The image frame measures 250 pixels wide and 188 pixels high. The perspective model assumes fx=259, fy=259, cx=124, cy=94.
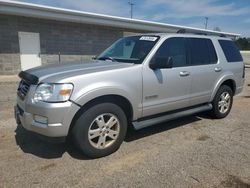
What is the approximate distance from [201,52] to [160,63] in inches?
61.5

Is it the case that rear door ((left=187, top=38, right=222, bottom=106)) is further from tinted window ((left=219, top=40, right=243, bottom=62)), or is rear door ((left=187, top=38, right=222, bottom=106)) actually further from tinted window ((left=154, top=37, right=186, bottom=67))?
tinted window ((left=219, top=40, right=243, bottom=62))

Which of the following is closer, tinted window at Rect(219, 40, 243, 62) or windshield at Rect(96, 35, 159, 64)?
windshield at Rect(96, 35, 159, 64)

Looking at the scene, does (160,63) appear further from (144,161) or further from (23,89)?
(23,89)

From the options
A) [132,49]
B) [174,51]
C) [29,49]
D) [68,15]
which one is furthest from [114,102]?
[29,49]

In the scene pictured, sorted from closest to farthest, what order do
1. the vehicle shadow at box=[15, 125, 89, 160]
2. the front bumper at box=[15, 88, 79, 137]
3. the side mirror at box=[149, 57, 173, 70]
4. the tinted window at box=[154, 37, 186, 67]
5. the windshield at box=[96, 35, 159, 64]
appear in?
the front bumper at box=[15, 88, 79, 137], the vehicle shadow at box=[15, 125, 89, 160], the side mirror at box=[149, 57, 173, 70], the windshield at box=[96, 35, 159, 64], the tinted window at box=[154, 37, 186, 67]

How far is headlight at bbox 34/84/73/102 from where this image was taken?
3291mm

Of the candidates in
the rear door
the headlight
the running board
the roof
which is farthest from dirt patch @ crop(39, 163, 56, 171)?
the roof

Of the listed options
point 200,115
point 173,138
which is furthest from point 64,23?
point 173,138

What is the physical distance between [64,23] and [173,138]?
1165 centimetres

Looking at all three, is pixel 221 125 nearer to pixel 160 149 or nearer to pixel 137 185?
pixel 160 149

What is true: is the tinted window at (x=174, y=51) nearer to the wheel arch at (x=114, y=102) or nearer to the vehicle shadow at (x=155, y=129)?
the wheel arch at (x=114, y=102)

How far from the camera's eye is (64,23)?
567 inches

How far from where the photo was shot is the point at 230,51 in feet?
19.8

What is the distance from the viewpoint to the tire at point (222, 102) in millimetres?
5711
